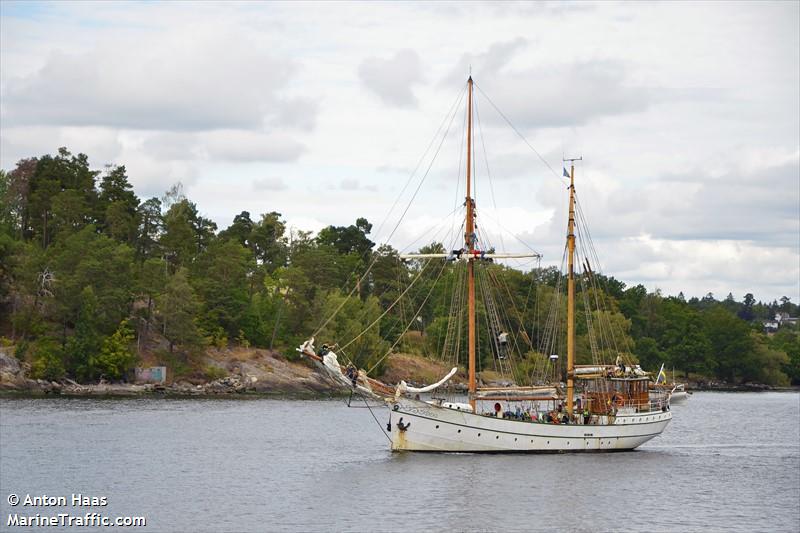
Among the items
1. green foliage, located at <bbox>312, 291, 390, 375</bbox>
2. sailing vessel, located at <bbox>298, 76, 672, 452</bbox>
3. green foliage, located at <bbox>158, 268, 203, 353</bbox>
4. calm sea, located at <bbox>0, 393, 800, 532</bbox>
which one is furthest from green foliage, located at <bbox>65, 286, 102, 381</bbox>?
sailing vessel, located at <bbox>298, 76, 672, 452</bbox>

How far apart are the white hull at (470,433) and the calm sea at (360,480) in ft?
3.30

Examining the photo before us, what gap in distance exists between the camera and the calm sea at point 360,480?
52.4 m

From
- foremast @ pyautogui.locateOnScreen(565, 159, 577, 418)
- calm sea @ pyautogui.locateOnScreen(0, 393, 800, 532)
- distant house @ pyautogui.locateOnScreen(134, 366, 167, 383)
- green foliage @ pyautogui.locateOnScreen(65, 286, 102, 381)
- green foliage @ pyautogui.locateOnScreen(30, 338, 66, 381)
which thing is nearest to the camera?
calm sea @ pyautogui.locateOnScreen(0, 393, 800, 532)

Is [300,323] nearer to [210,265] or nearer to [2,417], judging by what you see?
[210,265]

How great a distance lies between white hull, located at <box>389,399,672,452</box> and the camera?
69.4m

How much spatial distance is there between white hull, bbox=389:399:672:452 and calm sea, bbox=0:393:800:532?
1007 mm

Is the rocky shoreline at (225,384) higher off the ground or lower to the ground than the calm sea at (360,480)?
higher

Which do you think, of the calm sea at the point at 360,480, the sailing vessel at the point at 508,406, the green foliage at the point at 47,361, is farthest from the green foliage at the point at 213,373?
the sailing vessel at the point at 508,406

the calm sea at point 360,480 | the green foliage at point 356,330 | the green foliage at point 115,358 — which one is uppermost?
the green foliage at point 356,330

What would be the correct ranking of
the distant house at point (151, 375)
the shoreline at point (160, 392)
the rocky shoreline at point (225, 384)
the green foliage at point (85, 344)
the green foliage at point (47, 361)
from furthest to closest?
1. the distant house at point (151, 375)
2. the green foliage at point (85, 344)
3. the green foliage at point (47, 361)
4. the rocky shoreline at point (225, 384)
5. the shoreline at point (160, 392)

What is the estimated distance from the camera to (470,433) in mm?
70062

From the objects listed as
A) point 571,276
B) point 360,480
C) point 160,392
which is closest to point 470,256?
point 571,276

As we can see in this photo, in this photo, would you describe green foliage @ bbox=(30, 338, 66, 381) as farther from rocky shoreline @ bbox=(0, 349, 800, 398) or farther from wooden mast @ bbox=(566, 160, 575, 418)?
wooden mast @ bbox=(566, 160, 575, 418)

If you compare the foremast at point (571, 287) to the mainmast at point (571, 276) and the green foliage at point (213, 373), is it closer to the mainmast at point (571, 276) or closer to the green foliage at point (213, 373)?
the mainmast at point (571, 276)
